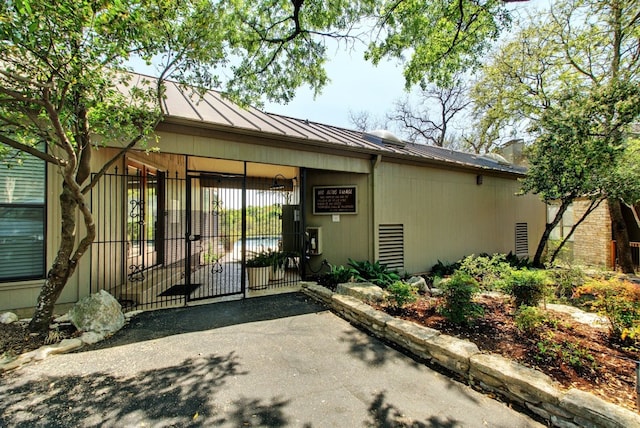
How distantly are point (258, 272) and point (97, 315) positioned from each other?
2668 mm

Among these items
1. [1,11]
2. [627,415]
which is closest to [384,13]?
[1,11]

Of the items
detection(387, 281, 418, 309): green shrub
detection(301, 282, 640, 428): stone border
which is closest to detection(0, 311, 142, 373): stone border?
detection(301, 282, 640, 428): stone border

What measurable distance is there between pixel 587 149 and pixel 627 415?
6733 mm

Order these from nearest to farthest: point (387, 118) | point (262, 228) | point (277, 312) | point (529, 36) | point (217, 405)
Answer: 1. point (217, 405)
2. point (277, 312)
3. point (262, 228)
4. point (529, 36)
5. point (387, 118)

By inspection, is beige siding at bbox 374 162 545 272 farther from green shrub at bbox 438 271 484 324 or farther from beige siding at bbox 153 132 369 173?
green shrub at bbox 438 271 484 324

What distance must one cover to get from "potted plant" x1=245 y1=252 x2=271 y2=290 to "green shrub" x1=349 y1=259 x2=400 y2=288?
1.84 meters

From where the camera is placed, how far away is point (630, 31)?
7.41 metres

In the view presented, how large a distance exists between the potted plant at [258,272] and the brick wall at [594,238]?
11413 millimetres

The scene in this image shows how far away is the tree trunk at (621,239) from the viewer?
913 cm

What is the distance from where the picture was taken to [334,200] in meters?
6.78

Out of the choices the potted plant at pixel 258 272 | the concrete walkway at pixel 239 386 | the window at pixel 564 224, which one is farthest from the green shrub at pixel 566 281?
the window at pixel 564 224

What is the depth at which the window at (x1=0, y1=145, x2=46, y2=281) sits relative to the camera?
145 inches

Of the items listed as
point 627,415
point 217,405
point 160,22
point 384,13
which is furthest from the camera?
point 384,13

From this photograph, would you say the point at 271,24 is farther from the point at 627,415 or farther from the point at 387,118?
the point at 387,118
